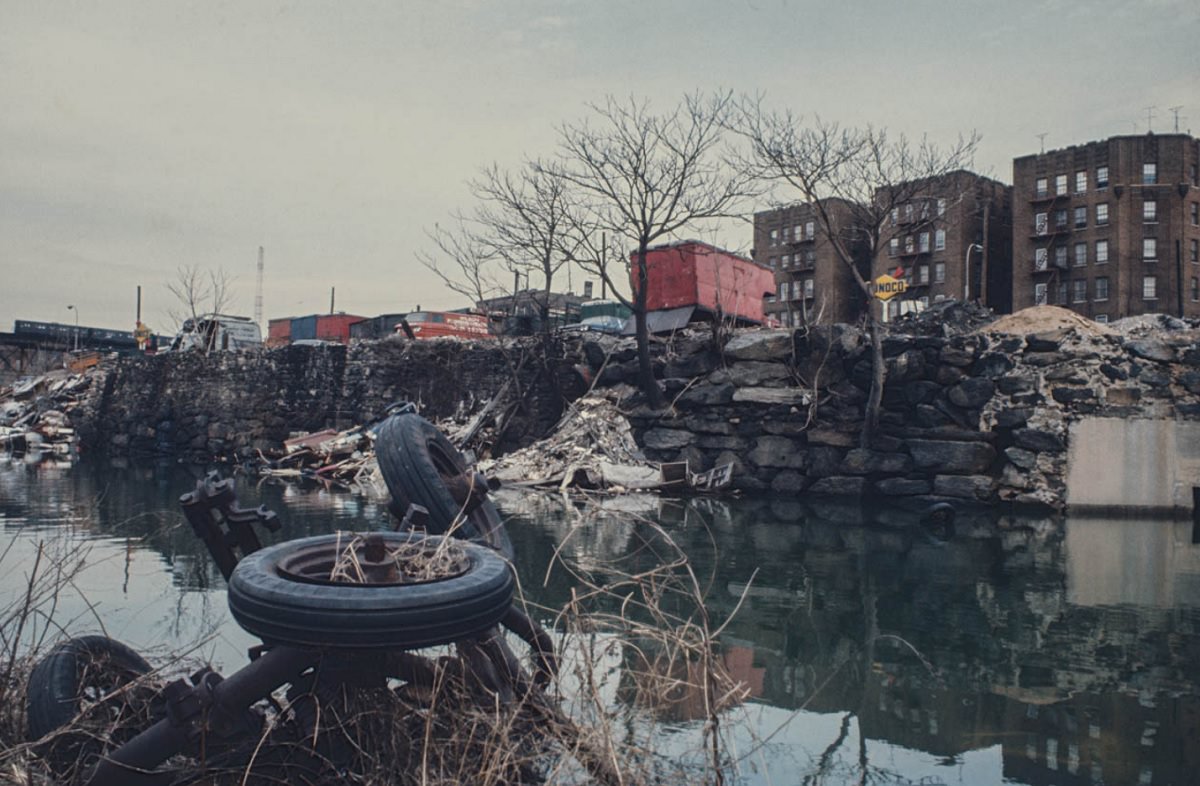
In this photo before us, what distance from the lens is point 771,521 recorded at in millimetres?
10891

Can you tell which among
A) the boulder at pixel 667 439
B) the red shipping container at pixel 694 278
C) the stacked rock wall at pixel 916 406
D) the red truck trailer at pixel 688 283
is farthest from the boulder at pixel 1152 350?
the red shipping container at pixel 694 278

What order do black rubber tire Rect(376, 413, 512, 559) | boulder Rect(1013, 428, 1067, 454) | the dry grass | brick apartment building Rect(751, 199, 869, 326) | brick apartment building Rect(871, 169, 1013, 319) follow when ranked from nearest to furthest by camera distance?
the dry grass
black rubber tire Rect(376, 413, 512, 559)
boulder Rect(1013, 428, 1067, 454)
brick apartment building Rect(871, 169, 1013, 319)
brick apartment building Rect(751, 199, 869, 326)

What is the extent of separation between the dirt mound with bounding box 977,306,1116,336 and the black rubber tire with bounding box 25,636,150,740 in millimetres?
14338

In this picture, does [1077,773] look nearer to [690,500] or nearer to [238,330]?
[690,500]

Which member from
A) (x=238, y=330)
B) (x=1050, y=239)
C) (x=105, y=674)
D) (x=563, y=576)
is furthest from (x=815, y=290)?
(x=105, y=674)

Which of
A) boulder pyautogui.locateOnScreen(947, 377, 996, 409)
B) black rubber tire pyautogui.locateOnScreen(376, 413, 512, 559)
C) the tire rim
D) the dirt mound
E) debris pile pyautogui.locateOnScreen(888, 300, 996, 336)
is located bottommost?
the tire rim

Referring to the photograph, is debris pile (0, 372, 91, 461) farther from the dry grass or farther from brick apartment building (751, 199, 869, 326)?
brick apartment building (751, 199, 869, 326)

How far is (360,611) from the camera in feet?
8.73

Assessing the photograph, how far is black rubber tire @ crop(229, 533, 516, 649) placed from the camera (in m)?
2.66

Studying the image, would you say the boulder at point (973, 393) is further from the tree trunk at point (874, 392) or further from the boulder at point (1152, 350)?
the boulder at point (1152, 350)

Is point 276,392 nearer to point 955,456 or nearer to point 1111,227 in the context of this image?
point 955,456

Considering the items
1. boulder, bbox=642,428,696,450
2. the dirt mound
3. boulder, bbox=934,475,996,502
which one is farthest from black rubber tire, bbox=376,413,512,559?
the dirt mound

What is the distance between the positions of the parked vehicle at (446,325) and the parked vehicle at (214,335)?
20.1 ft

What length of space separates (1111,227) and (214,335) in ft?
146
